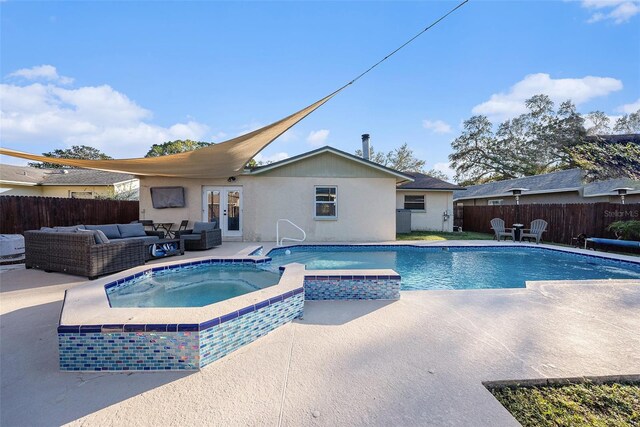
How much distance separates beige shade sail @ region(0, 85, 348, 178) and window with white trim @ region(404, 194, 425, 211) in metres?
9.79

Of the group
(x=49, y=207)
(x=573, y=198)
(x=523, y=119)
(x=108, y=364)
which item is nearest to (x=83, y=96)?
(x=49, y=207)

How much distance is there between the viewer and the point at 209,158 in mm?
7262

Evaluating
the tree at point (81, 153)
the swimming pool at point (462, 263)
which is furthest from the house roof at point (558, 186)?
the tree at point (81, 153)

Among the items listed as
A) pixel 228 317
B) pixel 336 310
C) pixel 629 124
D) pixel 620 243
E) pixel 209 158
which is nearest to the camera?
pixel 228 317

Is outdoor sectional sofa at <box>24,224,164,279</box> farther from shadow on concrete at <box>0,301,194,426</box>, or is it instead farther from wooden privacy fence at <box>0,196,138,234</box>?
wooden privacy fence at <box>0,196,138,234</box>

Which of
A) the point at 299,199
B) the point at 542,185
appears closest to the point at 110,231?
the point at 299,199

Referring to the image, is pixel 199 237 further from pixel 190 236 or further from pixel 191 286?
pixel 191 286

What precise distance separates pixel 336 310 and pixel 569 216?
11.8m

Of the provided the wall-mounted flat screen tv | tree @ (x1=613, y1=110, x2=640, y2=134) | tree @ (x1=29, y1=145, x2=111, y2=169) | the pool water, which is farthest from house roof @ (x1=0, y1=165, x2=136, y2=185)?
tree @ (x1=613, y1=110, x2=640, y2=134)

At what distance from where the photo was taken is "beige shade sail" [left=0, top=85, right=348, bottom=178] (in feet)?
20.6

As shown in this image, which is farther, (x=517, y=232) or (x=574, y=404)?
(x=517, y=232)

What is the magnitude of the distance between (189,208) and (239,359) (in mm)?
9427

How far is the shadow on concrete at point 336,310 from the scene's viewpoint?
3.29 meters

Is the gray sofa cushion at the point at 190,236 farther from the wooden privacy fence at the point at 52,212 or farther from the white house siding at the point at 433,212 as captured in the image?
the white house siding at the point at 433,212
